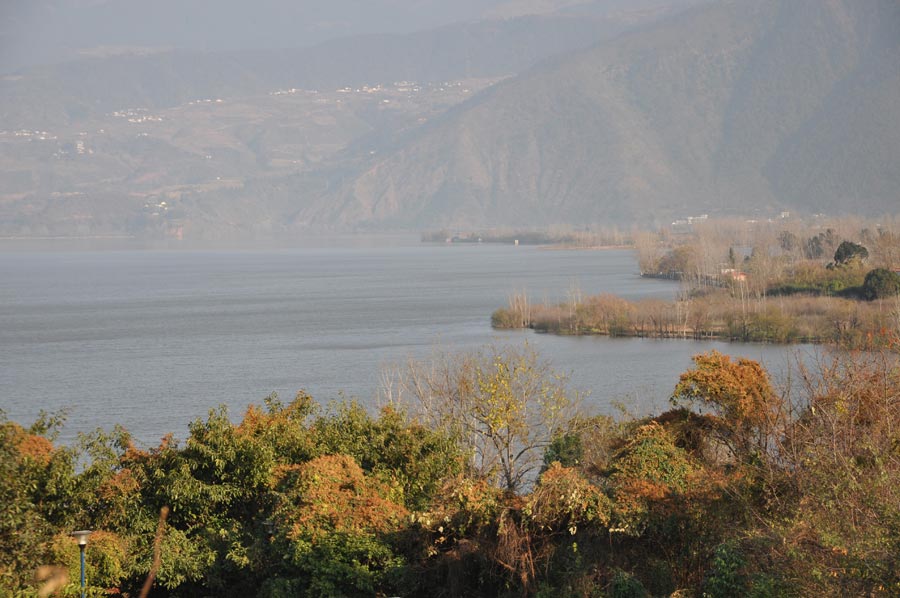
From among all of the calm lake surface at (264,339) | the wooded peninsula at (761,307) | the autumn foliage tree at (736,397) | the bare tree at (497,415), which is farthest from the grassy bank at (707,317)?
the autumn foliage tree at (736,397)

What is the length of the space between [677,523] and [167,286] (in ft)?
286

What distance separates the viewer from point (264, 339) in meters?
56.9

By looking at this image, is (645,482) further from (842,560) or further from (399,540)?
(842,560)

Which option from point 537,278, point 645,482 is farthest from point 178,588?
point 537,278

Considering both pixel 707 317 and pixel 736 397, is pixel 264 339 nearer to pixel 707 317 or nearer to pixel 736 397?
pixel 707 317

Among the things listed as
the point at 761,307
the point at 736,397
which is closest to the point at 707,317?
the point at 761,307

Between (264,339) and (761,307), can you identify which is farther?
(264,339)

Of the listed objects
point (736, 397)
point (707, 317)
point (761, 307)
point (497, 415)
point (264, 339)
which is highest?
point (736, 397)

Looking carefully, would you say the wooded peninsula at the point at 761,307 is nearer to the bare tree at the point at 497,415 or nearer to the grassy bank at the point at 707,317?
the grassy bank at the point at 707,317

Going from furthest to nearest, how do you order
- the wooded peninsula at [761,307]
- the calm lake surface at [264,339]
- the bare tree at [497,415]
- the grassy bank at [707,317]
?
1. the wooded peninsula at [761,307]
2. the grassy bank at [707,317]
3. the calm lake surface at [264,339]
4. the bare tree at [497,415]

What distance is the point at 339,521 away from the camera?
47.5ft

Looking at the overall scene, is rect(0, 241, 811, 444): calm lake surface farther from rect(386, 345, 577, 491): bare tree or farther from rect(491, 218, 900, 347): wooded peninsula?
rect(386, 345, 577, 491): bare tree

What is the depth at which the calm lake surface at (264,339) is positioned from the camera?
126 ft

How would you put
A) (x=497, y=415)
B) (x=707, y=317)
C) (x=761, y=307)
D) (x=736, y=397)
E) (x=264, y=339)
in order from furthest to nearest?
(x=264, y=339) < (x=707, y=317) < (x=761, y=307) < (x=497, y=415) < (x=736, y=397)
